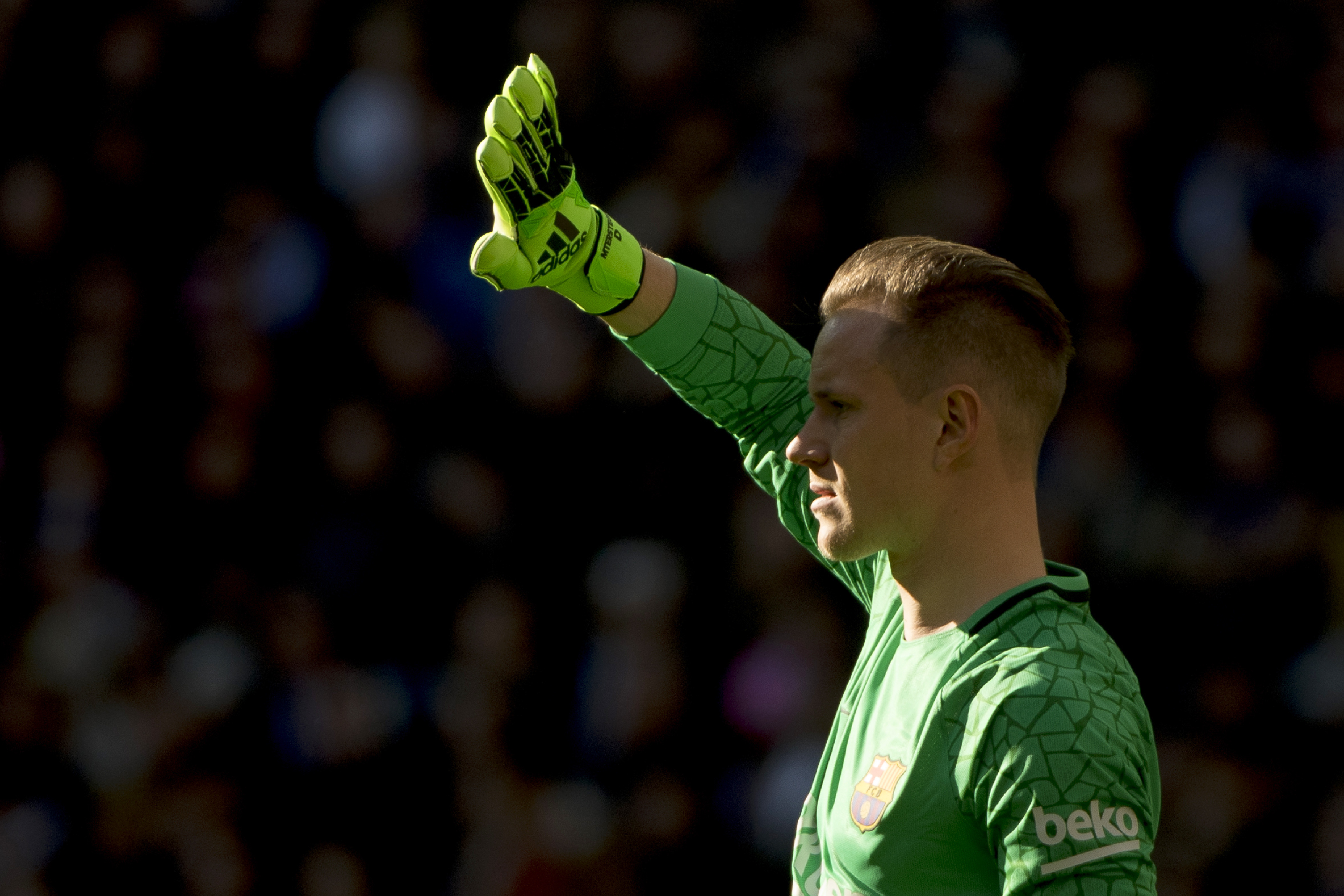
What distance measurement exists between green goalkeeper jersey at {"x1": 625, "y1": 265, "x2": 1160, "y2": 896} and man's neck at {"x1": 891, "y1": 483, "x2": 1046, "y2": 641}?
0.14ft

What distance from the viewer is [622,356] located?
6.28m

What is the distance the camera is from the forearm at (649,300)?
2.87 meters

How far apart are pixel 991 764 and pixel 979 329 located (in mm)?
700

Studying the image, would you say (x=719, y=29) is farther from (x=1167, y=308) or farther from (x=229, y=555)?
(x=229, y=555)

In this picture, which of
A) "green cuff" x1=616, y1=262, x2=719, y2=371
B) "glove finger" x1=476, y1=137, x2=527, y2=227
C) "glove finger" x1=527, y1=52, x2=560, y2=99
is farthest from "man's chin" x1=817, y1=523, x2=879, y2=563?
"glove finger" x1=527, y1=52, x2=560, y2=99

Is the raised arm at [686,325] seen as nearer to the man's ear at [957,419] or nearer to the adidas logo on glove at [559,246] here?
the adidas logo on glove at [559,246]

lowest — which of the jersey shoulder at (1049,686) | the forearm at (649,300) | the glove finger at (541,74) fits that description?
the jersey shoulder at (1049,686)

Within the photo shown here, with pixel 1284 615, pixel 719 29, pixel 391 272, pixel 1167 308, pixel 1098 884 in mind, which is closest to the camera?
pixel 1098 884

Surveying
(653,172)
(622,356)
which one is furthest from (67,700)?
(653,172)

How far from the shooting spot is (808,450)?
2.35 meters

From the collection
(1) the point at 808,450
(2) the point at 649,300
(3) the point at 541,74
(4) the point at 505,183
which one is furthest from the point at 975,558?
(3) the point at 541,74

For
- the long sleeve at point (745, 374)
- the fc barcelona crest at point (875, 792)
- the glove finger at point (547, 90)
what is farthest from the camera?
the long sleeve at point (745, 374)

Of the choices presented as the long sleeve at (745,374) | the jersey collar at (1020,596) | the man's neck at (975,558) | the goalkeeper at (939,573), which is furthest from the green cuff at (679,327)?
the jersey collar at (1020,596)

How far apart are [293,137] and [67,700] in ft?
9.25
